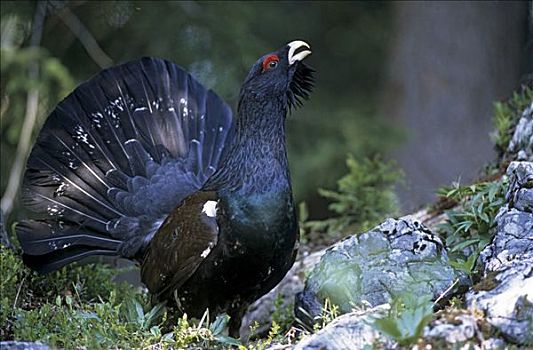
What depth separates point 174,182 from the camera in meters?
6.50

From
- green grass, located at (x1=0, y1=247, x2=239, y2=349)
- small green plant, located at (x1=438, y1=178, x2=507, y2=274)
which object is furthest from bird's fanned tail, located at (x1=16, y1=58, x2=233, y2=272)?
small green plant, located at (x1=438, y1=178, x2=507, y2=274)

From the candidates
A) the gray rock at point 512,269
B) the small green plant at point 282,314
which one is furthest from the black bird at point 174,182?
the gray rock at point 512,269

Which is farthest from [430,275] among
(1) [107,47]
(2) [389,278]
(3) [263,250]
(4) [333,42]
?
(4) [333,42]

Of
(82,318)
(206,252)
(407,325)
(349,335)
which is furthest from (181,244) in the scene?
(407,325)

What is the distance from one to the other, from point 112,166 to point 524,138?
2746mm

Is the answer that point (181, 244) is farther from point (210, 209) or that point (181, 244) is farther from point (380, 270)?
point (380, 270)

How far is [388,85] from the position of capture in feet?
36.7

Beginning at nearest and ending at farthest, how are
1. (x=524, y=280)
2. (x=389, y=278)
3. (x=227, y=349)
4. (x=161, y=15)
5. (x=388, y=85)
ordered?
(x=524, y=280) → (x=227, y=349) → (x=389, y=278) → (x=161, y=15) → (x=388, y=85)

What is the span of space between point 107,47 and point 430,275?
6.29 metres

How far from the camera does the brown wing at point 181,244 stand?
5375 millimetres

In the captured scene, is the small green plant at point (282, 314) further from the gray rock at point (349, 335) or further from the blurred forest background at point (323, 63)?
the blurred forest background at point (323, 63)

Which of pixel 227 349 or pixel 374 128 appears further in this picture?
pixel 374 128

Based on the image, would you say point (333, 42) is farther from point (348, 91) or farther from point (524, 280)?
point (524, 280)

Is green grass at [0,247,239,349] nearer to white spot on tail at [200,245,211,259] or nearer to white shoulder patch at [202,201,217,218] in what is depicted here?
white spot on tail at [200,245,211,259]
